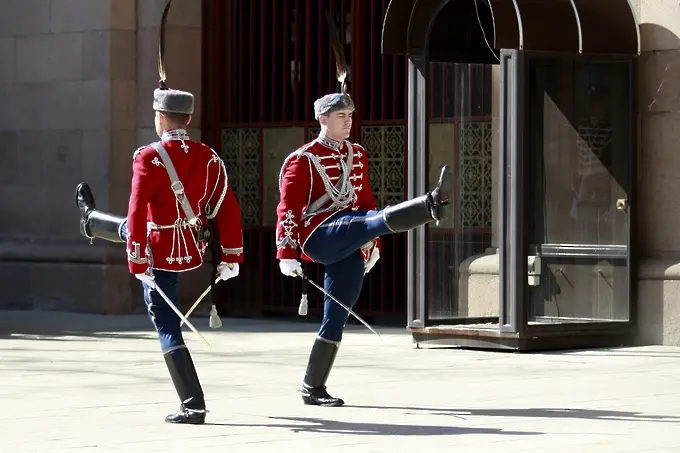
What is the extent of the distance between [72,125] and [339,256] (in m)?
8.06

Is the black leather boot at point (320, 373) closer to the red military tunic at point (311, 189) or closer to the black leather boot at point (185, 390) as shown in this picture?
the red military tunic at point (311, 189)

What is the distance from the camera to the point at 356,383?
1028 centimetres

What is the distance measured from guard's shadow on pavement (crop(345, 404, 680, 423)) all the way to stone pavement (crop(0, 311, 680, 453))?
1cm

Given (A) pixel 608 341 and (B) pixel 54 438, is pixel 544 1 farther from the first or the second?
(B) pixel 54 438

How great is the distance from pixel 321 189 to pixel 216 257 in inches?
289

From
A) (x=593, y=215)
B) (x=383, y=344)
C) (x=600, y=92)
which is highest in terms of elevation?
(x=600, y=92)

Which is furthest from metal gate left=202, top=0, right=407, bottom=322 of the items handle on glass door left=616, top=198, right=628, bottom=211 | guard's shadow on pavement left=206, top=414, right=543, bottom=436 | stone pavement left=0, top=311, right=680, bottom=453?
guard's shadow on pavement left=206, top=414, right=543, bottom=436

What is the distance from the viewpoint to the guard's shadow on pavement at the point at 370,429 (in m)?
7.98

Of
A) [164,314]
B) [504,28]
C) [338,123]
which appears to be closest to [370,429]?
[164,314]

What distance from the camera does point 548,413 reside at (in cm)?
871

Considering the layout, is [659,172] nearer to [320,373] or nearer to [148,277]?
[320,373]

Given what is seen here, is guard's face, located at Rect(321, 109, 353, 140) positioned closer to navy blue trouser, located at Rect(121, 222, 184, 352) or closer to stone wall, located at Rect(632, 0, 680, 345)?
navy blue trouser, located at Rect(121, 222, 184, 352)

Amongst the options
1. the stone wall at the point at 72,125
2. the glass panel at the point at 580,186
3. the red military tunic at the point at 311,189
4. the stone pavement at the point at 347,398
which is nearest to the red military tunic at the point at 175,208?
the red military tunic at the point at 311,189

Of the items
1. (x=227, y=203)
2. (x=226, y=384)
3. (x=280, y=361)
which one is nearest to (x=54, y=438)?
(x=227, y=203)
